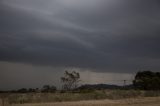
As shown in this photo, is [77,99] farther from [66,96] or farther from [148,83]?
[148,83]

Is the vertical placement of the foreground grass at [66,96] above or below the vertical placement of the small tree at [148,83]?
below

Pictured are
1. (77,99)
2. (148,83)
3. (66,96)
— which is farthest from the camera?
(148,83)

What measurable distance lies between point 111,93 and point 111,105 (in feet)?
42.3

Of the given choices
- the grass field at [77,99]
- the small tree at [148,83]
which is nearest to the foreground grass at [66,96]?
the grass field at [77,99]

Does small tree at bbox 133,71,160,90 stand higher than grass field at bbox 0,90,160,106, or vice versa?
small tree at bbox 133,71,160,90

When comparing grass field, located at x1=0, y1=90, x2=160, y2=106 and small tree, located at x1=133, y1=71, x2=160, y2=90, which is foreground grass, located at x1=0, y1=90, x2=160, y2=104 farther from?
small tree, located at x1=133, y1=71, x2=160, y2=90

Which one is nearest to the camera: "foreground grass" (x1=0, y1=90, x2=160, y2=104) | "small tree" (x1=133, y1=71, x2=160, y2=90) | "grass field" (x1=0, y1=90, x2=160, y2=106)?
"grass field" (x1=0, y1=90, x2=160, y2=106)

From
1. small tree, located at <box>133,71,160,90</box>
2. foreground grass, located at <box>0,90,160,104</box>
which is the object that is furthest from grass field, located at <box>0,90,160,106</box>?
small tree, located at <box>133,71,160,90</box>

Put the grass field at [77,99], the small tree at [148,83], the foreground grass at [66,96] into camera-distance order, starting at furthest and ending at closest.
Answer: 1. the small tree at [148,83]
2. the foreground grass at [66,96]
3. the grass field at [77,99]

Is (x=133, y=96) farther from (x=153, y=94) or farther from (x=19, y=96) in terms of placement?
(x=19, y=96)

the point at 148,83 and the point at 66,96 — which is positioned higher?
the point at 148,83

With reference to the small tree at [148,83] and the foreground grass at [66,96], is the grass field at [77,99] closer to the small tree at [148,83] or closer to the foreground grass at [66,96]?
the foreground grass at [66,96]

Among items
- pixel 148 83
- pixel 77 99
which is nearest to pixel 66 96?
pixel 77 99

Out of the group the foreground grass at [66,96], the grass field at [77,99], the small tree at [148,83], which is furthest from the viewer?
the small tree at [148,83]
